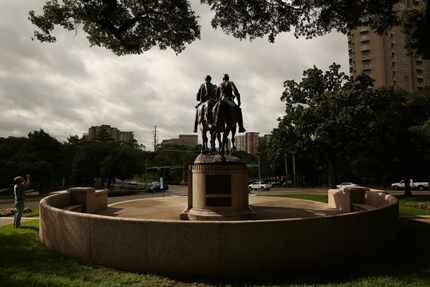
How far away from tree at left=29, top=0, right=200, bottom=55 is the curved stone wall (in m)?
9.95

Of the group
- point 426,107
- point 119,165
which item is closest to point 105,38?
point 426,107

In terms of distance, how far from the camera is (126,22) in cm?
1539

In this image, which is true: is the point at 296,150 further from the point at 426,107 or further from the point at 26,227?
the point at 26,227

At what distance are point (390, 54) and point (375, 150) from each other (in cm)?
6431

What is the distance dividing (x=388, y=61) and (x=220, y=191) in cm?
8486

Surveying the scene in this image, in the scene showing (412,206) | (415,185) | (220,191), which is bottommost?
(415,185)

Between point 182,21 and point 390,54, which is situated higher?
point 390,54

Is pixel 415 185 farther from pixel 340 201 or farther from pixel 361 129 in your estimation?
pixel 340 201

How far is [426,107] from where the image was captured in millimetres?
31516

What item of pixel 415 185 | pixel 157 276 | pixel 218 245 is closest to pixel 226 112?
pixel 218 245

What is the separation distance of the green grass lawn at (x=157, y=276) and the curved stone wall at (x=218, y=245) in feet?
0.86

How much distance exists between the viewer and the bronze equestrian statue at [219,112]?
11506mm

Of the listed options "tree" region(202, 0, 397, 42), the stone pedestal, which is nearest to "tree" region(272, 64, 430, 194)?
"tree" region(202, 0, 397, 42)

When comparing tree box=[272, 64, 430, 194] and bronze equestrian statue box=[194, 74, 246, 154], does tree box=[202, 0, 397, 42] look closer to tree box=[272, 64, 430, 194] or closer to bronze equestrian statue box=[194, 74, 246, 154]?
bronze equestrian statue box=[194, 74, 246, 154]
